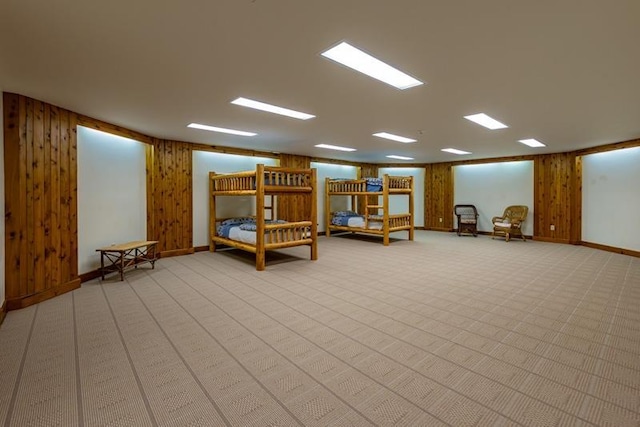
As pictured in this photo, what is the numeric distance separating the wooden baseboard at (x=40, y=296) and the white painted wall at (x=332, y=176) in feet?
21.5

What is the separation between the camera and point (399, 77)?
124 inches

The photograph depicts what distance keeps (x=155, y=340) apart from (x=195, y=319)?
489mm

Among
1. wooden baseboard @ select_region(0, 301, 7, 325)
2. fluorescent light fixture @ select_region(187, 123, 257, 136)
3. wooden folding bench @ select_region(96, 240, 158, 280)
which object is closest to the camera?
wooden baseboard @ select_region(0, 301, 7, 325)

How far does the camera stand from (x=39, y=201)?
3766mm

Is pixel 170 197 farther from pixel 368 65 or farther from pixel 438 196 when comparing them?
pixel 438 196

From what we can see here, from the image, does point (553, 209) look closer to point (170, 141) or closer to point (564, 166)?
point (564, 166)

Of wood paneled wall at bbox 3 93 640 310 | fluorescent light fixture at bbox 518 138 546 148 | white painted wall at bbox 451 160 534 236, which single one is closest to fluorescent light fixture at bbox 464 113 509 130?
fluorescent light fixture at bbox 518 138 546 148

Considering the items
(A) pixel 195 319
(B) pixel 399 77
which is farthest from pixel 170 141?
(B) pixel 399 77

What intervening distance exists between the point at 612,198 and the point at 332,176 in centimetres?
712

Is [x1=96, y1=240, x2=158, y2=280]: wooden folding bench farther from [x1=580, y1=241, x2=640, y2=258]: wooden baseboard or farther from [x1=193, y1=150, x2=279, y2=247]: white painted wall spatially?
[x1=580, y1=241, x2=640, y2=258]: wooden baseboard

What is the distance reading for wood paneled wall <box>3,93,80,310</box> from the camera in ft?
11.3

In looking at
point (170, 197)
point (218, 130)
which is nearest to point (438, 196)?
point (218, 130)

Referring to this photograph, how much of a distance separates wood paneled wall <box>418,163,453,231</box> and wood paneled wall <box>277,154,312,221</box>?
188 inches

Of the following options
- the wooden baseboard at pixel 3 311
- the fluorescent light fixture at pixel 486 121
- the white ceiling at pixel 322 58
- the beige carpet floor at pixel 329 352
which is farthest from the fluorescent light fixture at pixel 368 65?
the wooden baseboard at pixel 3 311
